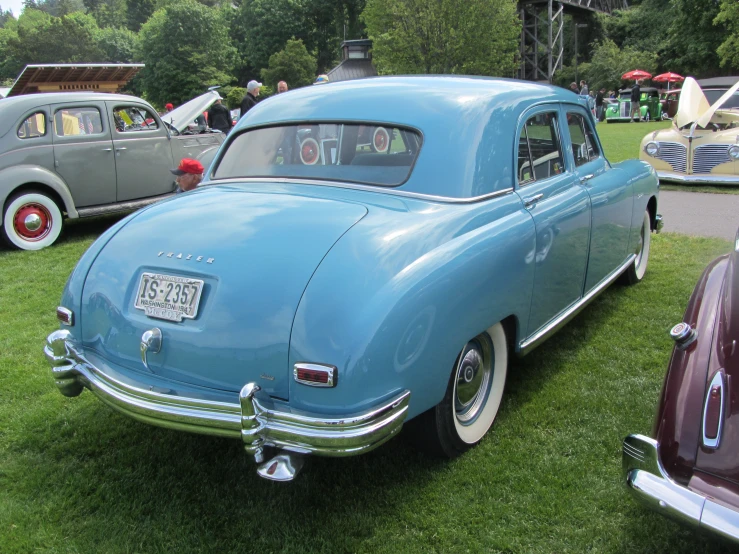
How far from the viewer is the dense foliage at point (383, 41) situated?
971 inches

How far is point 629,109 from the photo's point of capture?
30.3 meters

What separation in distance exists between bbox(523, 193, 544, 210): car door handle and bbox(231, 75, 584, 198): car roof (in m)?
0.13

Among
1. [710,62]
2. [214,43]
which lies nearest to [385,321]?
[710,62]

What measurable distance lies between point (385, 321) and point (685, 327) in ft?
3.82

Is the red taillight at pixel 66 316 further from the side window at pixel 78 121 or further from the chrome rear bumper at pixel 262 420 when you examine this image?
the side window at pixel 78 121

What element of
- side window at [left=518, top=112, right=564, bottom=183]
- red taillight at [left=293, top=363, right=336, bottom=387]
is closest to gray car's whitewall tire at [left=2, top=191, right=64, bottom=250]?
side window at [left=518, top=112, right=564, bottom=183]

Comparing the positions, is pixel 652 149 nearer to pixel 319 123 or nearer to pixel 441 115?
pixel 441 115

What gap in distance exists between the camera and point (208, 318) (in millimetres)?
2336

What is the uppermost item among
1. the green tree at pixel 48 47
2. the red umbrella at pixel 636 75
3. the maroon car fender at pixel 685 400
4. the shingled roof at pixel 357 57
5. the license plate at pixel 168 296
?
A: the green tree at pixel 48 47

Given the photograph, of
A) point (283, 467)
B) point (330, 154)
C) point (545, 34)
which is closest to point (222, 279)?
point (283, 467)

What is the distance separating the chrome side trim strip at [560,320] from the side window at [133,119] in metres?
6.55

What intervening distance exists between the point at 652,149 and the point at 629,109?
2212 cm

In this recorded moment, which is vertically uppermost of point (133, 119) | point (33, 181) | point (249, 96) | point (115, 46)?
point (115, 46)

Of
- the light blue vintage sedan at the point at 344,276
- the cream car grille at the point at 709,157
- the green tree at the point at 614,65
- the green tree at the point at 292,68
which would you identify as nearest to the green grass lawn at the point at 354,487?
the light blue vintage sedan at the point at 344,276
